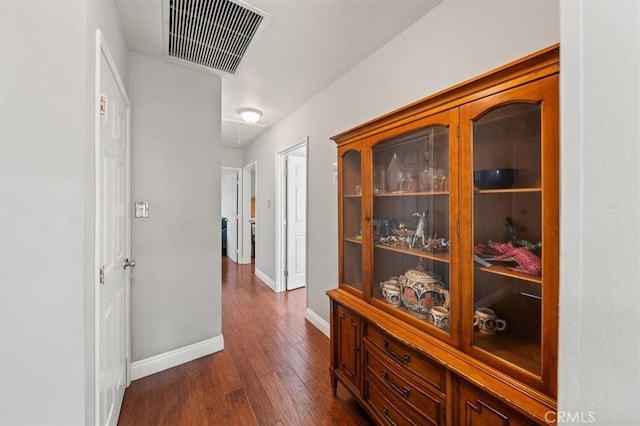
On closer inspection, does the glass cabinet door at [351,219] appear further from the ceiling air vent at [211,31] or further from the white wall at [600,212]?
the white wall at [600,212]

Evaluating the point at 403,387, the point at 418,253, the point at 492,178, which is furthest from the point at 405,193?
the point at 403,387

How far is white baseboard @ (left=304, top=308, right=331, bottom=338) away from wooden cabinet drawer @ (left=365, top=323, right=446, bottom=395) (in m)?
1.23

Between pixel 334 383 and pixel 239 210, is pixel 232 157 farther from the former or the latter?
pixel 334 383

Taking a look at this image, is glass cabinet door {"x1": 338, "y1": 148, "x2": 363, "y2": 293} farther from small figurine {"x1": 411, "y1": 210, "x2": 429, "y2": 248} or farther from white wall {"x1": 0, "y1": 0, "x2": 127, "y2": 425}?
white wall {"x1": 0, "y1": 0, "x2": 127, "y2": 425}

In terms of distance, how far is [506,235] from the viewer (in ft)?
3.72

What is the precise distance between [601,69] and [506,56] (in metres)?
1.18

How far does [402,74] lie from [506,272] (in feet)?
4.87

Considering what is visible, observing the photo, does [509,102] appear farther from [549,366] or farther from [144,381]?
[144,381]

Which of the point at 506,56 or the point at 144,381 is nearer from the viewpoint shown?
the point at 506,56

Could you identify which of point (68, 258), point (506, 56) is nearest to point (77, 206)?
point (68, 258)

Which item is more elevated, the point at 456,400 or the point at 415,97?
the point at 415,97

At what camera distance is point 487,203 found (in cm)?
113

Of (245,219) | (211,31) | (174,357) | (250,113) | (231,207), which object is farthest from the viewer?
(231,207)

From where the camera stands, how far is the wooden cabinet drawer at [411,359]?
1.14 metres
